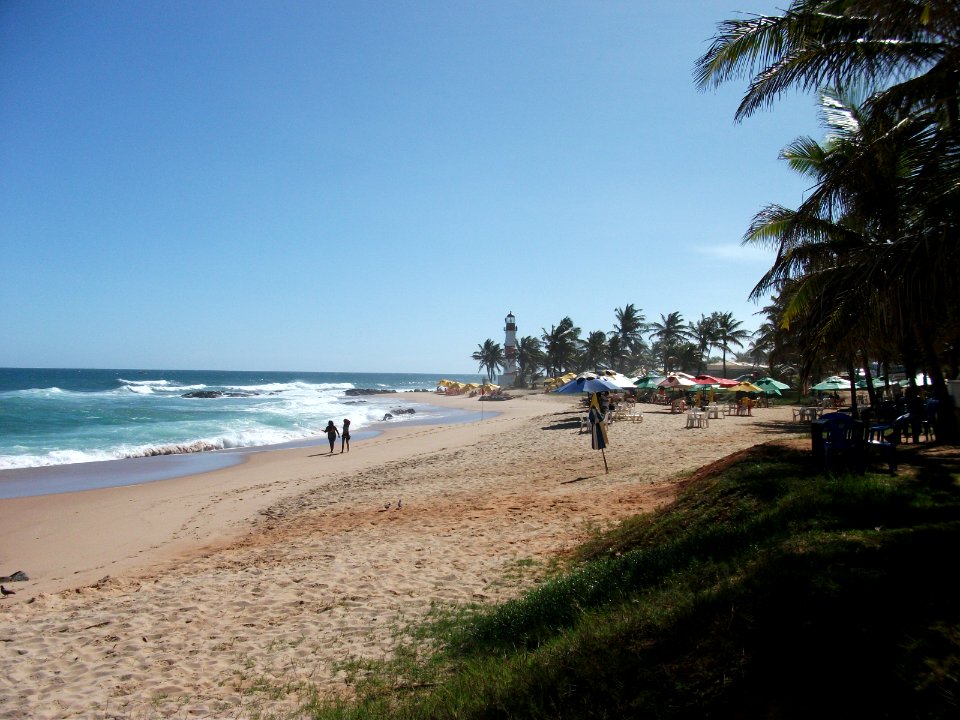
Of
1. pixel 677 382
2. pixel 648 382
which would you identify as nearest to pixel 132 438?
pixel 648 382

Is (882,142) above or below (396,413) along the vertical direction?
above

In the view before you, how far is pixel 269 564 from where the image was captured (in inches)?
319

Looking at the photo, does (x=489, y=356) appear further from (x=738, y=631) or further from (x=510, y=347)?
(x=738, y=631)

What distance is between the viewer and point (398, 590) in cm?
661

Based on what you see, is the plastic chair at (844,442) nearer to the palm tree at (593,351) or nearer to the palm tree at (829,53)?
the palm tree at (829,53)

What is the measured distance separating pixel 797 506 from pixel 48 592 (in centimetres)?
954

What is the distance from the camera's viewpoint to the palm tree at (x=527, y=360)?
286 feet

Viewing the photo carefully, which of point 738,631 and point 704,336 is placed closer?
point 738,631

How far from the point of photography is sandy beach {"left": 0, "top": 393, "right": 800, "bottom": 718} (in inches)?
191

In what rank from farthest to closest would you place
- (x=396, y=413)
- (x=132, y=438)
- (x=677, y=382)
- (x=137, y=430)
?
1. (x=396, y=413)
2. (x=137, y=430)
3. (x=677, y=382)
4. (x=132, y=438)

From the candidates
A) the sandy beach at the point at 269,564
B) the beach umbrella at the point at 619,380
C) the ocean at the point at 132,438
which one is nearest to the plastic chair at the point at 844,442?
the sandy beach at the point at 269,564

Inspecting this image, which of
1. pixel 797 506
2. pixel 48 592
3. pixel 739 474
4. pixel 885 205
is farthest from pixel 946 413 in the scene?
pixel 48 592

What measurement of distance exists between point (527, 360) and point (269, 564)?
8113 centimetres

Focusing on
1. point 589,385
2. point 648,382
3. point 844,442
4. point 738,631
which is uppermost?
point 648,382
